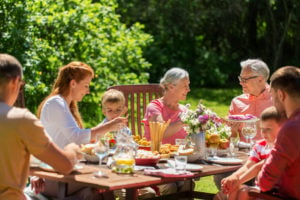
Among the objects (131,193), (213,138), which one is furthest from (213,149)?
(131,193)

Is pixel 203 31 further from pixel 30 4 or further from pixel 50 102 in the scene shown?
pixel 50 102

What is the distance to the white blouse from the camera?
5.23m

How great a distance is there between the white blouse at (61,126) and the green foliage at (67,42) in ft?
12.8

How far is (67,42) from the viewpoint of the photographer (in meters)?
10.2

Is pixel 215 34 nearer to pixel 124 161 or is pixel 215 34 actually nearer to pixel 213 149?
pixel 213 149

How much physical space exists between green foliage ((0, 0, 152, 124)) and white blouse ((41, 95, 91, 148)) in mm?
3898

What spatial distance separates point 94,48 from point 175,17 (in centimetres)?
744

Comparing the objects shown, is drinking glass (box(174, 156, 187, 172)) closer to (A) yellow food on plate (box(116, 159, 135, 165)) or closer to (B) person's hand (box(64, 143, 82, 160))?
(A) yellow food on plate (box(116, 159, 135, 165))

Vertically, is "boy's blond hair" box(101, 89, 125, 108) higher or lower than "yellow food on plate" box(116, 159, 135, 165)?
higher

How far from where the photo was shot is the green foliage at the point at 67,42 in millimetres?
9164

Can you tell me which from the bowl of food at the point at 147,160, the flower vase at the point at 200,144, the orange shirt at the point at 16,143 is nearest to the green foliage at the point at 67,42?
the flower vase at the point at 200,144

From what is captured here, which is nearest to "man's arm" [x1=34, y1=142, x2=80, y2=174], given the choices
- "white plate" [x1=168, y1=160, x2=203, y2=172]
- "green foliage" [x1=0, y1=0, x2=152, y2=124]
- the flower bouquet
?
"white plate" [x1=168, y1=160, x2=203, y2=172]

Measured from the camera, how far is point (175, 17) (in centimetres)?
1766

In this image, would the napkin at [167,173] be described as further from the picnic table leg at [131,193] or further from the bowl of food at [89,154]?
the bowl of food at [89,154]
